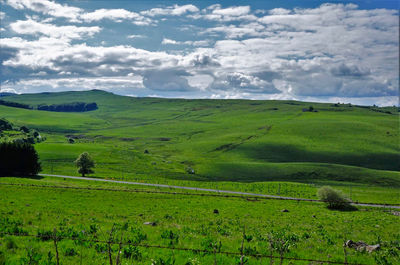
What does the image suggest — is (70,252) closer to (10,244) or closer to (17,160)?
(10,244)

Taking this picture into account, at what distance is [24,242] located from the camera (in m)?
14.3

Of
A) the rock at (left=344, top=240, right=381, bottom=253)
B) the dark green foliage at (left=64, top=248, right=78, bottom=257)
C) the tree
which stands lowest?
the tree

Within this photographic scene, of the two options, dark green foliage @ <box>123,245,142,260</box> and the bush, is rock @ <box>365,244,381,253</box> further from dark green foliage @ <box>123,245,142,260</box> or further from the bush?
the bush

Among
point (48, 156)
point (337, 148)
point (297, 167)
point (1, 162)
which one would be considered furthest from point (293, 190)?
point (48, 156)

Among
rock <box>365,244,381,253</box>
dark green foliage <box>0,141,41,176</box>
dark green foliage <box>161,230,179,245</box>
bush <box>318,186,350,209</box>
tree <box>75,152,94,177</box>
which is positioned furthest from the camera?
tree <box>75,152,94,177</box>

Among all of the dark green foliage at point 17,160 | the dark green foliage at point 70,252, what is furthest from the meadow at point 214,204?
the dark green foliage at point 17,160

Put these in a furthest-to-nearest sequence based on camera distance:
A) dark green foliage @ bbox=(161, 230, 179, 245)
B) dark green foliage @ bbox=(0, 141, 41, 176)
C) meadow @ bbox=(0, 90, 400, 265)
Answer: dark green foliage @ bbox=(0, 141, 41, 176) → dark green foliage @ bbox=(161, 230, 179, 245) → meadow @ bbox=(0, 90, 400, 265)

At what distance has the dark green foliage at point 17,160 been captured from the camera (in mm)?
92562

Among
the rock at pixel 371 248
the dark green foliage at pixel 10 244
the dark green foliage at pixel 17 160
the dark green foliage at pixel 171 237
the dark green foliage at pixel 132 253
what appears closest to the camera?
the dark green foliage at pixel 132 253

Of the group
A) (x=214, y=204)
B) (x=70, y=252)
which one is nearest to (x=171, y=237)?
(x=70, y=252)

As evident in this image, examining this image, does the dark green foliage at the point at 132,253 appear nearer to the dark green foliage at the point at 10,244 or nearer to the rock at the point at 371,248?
the dark green foliage at the point at 10,244

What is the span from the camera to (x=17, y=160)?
94.3 m

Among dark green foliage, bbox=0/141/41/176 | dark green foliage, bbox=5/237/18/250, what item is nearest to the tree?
dark green foliage, bbox=0/141/41/176

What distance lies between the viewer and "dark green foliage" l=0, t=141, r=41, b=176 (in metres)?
92.6
